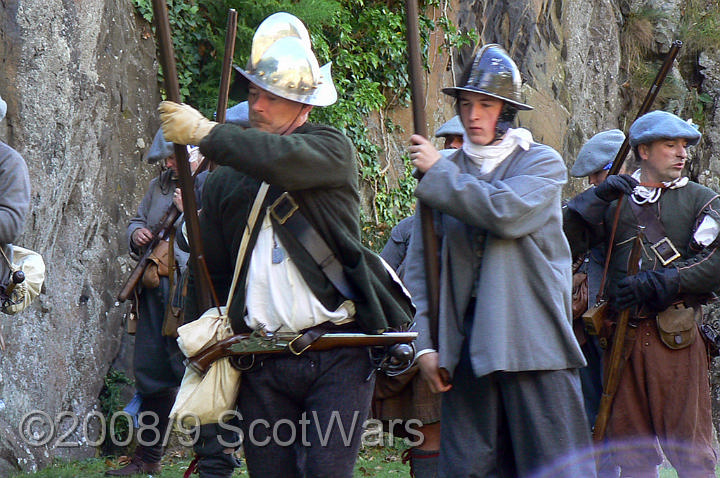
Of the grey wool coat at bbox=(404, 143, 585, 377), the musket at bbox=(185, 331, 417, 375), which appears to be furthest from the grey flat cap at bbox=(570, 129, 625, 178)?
the musket at bbox=(185, 331, 417, 375)

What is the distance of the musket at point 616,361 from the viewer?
6156mm

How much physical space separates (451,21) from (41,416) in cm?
725

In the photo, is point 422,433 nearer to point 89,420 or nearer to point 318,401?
point 318,401

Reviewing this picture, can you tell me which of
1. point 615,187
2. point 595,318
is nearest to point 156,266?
point 595,318

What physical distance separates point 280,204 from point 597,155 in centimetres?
407

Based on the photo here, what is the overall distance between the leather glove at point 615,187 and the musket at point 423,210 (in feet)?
7.33

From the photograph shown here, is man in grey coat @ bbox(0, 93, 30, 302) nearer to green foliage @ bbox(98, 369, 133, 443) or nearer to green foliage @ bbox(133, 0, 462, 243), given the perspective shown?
green foliage @ bbox(98, 369, 133, 443)

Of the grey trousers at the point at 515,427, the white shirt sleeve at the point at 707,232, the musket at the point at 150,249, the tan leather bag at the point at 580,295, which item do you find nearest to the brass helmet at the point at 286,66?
the grey trousers at the point at 515,427

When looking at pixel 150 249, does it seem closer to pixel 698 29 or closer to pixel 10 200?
pixel 10 200

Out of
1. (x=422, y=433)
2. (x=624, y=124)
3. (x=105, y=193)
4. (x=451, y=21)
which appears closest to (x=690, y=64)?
(x=624, y=124)

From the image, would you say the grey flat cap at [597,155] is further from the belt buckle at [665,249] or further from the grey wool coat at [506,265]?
the grey wool coat at [506,265]

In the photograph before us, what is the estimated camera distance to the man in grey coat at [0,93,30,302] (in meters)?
5.58

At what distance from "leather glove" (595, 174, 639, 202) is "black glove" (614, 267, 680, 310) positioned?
49cm

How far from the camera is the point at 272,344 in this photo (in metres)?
3.80
